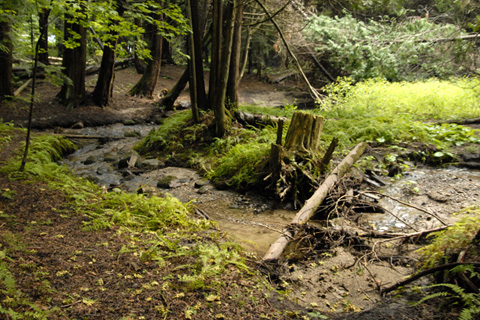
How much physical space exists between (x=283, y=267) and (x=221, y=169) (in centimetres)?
391

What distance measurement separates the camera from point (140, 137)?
11500mm

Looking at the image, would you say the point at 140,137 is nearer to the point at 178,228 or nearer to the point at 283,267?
the point at 178,228

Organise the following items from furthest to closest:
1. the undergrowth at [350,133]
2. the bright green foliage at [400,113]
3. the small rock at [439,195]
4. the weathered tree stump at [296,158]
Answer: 1. the bright green foliage at [400,113]
2. the undergrowth at [350,133]
3. the weathered tree stump at [296,158]
4. the small rock at [439,195]

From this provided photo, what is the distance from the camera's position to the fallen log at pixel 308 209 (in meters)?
3.89

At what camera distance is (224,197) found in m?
6.57

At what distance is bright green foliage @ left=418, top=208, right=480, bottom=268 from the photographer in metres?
3.11

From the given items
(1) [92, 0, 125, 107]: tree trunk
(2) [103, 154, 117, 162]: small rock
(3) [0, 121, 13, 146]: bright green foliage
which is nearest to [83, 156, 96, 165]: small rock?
(2) [103, 154, 117, 162]: small rock

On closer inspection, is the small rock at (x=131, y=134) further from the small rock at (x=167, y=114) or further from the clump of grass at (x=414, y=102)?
the clump of grass at (x=414, y=102)

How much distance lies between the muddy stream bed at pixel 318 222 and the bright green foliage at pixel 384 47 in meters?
11.0

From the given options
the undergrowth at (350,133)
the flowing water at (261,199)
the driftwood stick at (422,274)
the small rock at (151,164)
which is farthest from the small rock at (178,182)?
the driftwood stick at (422,274)

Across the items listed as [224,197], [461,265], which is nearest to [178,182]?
[224,197]

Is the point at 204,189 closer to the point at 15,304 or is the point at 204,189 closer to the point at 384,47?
the point at 15,304

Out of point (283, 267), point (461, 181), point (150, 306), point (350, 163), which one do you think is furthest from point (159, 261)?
point (461, 181)

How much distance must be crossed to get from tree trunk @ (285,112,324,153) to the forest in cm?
3
